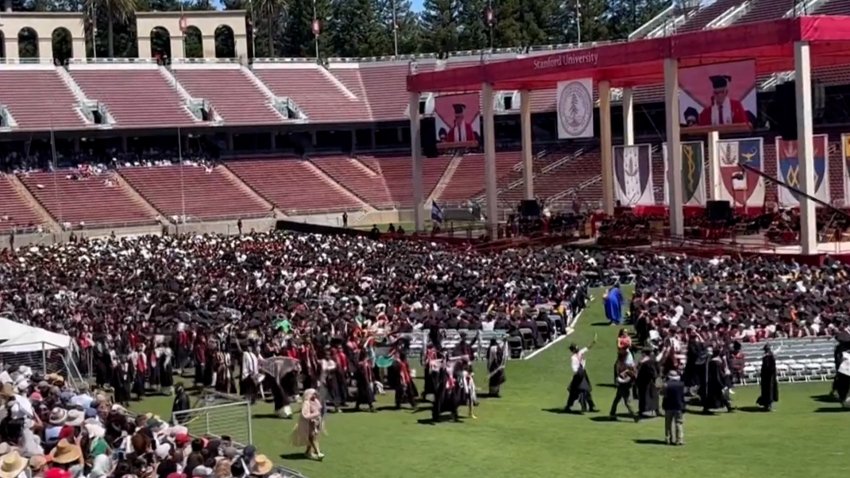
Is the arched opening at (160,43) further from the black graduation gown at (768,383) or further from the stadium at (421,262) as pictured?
the black graduation gown at (768,383)

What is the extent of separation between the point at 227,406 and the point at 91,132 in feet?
165

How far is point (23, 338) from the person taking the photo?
65.0ft

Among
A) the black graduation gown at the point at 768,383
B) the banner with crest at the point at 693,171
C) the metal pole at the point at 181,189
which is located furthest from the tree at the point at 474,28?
the black graduation gown at the point at 768,383

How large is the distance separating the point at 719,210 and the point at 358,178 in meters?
32.7

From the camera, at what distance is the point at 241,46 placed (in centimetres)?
7475

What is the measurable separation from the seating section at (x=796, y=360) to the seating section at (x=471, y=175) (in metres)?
43.4

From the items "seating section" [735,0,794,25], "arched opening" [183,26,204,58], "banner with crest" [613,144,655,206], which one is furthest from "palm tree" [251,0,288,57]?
"banner with crest" [613,144,655,206]

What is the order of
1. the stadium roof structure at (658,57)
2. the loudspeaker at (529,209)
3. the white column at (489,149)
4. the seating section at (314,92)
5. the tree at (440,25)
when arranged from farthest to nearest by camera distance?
the tree at (440,25)
the seating section at (314,92)
the white column at (489,149)
the loudspeaker at (529,209)
the stadium roof structure at (658,57)

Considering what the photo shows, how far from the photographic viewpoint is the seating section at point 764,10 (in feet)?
213

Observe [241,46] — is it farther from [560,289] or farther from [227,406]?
[227,406]

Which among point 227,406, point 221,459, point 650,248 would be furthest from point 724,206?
point 221,459

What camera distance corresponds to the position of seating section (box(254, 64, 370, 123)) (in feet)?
233

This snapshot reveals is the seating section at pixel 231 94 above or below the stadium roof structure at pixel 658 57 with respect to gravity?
above

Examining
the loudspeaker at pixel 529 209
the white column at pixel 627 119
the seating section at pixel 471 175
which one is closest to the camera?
the loudspeaker at pixel 529 209
